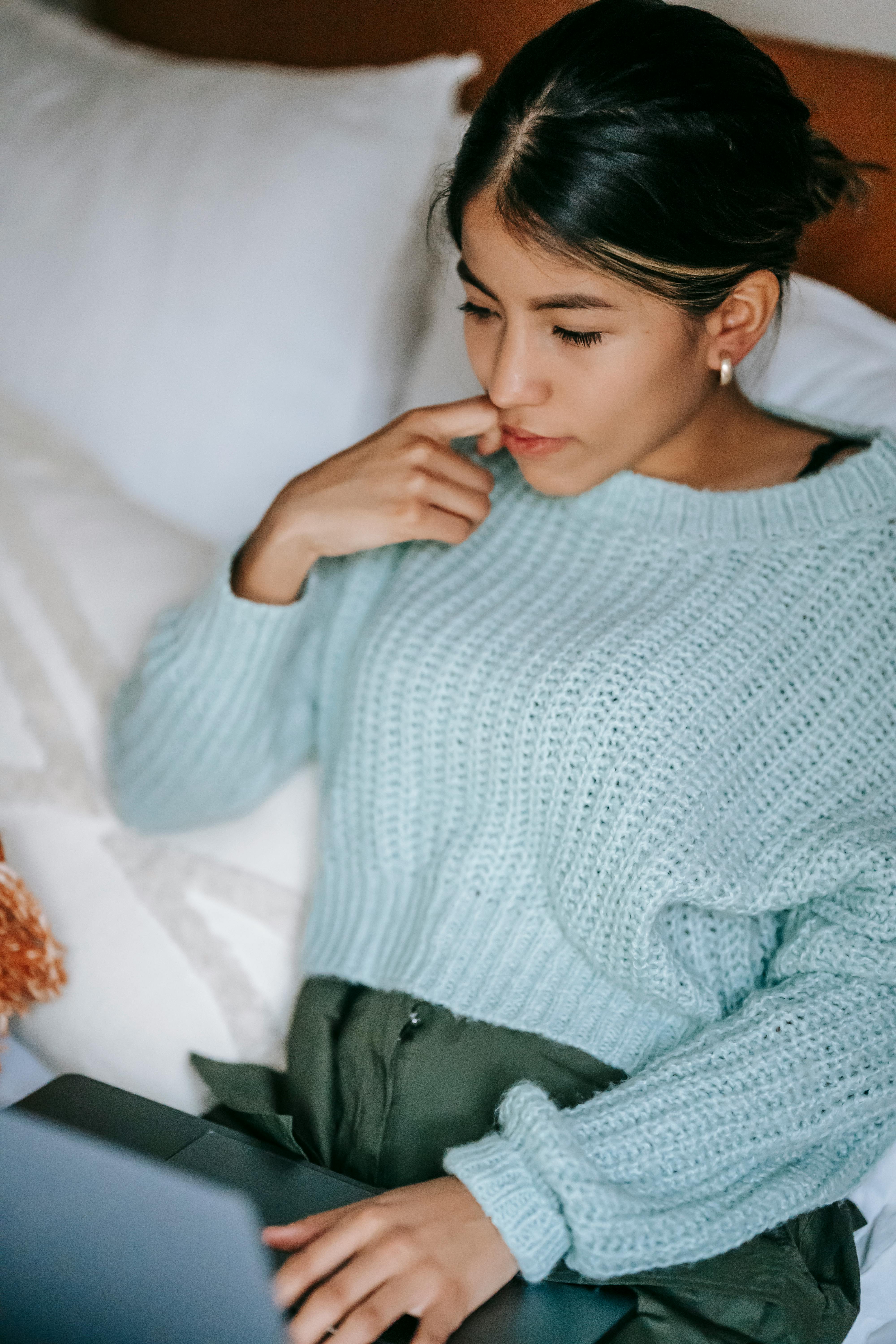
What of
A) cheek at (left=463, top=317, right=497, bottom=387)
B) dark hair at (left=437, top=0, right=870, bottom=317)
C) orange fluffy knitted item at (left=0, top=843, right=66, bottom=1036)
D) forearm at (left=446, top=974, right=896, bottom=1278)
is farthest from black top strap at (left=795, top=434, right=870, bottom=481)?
orange fluffy knitted item at (left=0, top=843, right=66, bottom=1036)

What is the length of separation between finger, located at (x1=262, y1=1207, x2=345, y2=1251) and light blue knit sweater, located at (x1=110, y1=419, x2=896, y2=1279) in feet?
0.33

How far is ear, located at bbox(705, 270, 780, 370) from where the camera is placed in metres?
0.86

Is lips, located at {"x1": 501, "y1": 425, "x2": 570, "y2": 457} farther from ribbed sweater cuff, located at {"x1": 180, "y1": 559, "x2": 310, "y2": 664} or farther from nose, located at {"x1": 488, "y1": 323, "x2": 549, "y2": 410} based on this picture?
ribbed sweater cuff, located at {"x1": 180, "y1": 559, "x2": 310, "y2": 664}

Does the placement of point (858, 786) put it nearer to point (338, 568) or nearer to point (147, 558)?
point (338, 568)

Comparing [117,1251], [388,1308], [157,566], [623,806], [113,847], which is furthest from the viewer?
[157,566]

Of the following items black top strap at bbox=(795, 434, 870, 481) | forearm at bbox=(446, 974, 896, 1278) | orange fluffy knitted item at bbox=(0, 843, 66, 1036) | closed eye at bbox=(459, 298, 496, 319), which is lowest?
orange fluffy knitted item at bbox=(0, 843, 66, 1036)

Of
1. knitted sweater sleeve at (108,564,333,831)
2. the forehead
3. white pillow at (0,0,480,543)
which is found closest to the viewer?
the forehead

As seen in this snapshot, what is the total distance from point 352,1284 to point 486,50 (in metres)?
1.33

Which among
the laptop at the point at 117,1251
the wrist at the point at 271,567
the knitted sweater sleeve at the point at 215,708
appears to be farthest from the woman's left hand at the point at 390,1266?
the wrist at the point at 271,567

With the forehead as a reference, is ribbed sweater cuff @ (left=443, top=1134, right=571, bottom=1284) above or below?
below

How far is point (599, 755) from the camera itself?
0.83 meters

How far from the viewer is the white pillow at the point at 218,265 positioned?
3.93ft

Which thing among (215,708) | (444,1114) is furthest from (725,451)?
(444,1114)

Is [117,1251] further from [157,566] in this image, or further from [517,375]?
[157,566]
